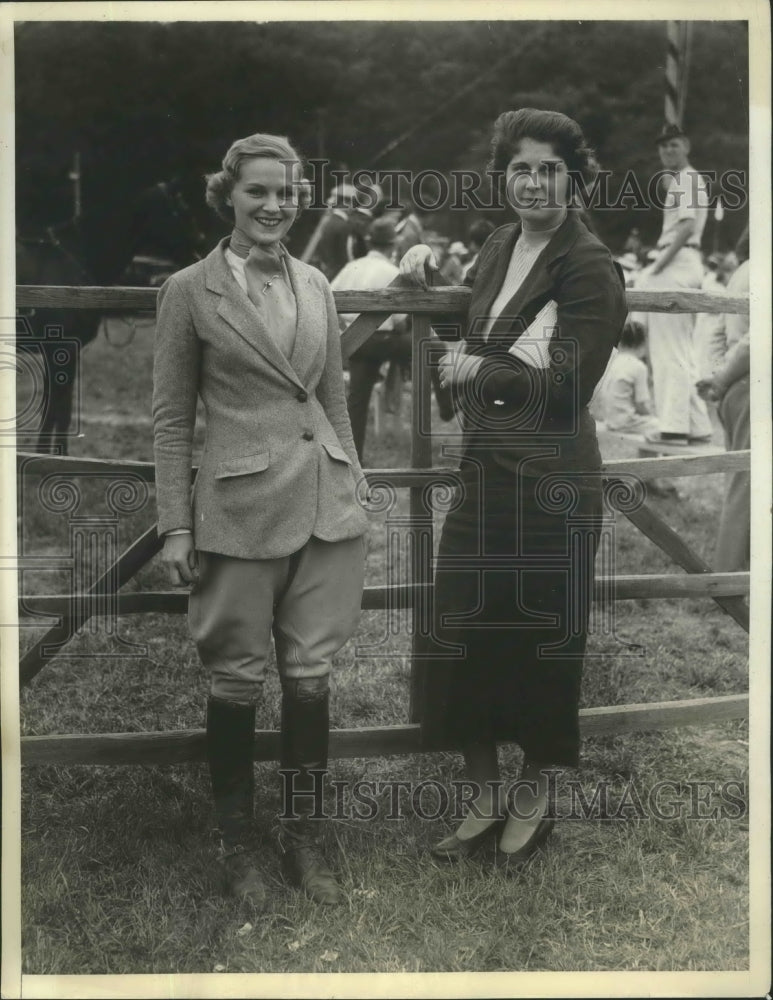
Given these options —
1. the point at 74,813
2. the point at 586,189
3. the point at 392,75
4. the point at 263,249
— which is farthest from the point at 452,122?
the point at 74,813

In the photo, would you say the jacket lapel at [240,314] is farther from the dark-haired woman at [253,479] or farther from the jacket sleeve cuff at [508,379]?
the jacket sleeve cuff at [508,379]

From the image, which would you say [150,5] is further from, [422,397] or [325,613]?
[325,613]

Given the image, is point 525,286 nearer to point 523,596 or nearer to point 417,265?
point 417,265

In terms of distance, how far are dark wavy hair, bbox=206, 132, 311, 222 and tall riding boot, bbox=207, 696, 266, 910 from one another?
1.40 metres

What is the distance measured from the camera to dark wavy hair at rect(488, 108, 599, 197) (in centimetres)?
310

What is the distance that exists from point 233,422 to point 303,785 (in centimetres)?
108

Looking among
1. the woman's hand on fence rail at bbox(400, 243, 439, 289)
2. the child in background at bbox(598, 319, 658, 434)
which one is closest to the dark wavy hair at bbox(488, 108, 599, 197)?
the woman's hand on fence rail at bbox(400, 243, 439, 289)

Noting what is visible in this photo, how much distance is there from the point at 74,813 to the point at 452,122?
4.02 meters

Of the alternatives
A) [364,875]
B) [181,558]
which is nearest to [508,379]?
[181,558]

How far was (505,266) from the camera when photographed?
127 inches

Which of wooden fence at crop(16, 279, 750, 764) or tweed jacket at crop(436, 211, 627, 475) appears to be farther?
wooden fence at crop(16, 279, 750, 764)

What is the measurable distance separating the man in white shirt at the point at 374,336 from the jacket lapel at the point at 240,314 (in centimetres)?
213

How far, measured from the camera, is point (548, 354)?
3154 millimetres

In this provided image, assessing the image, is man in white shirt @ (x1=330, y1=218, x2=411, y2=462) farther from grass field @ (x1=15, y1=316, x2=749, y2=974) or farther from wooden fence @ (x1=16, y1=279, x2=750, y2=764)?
grass field @ (x1=15, y1=316, x2=749, y2=974)
